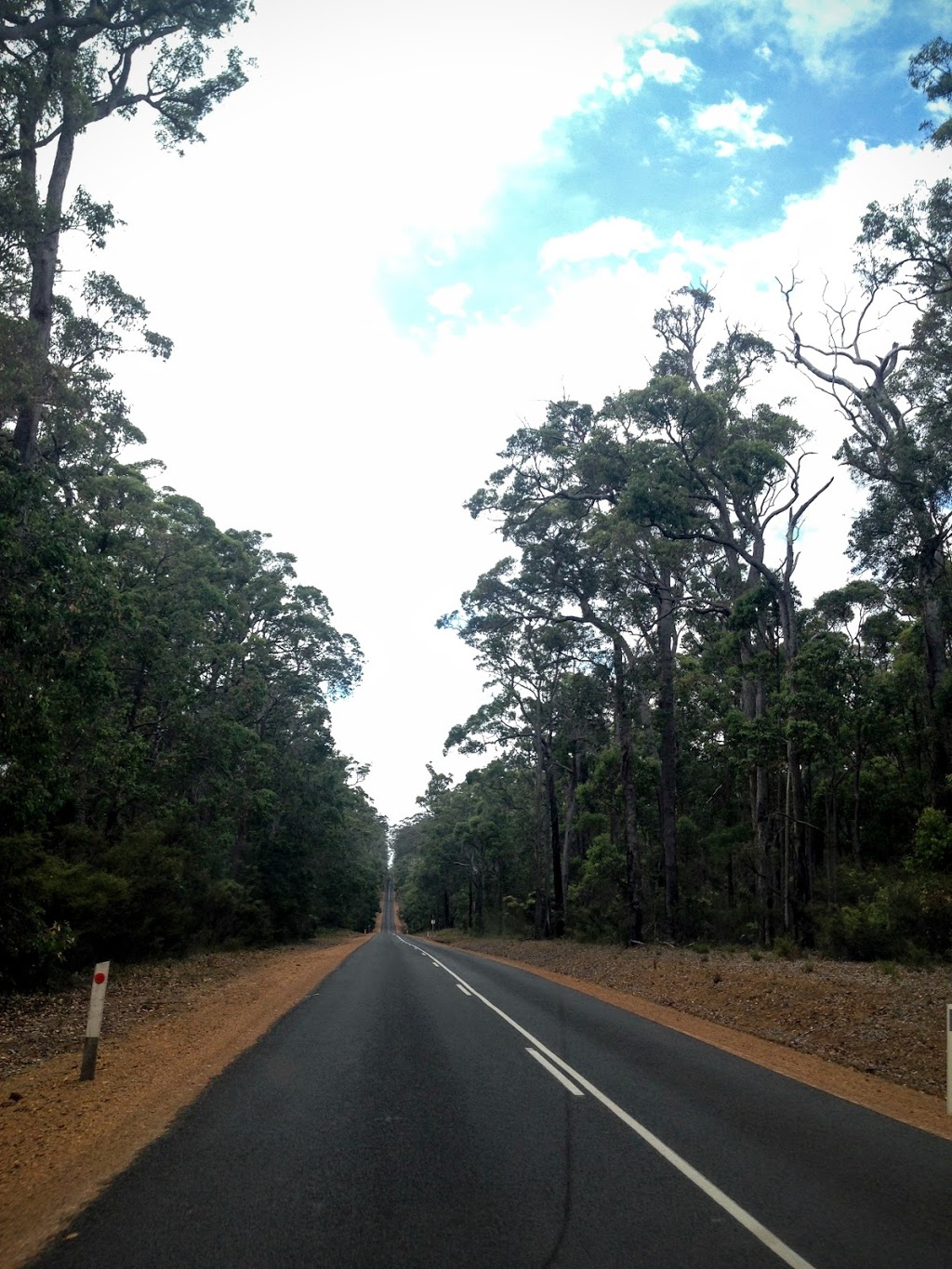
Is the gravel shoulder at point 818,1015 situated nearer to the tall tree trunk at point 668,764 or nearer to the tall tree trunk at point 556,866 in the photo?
the tall tree trunk at point 668,764

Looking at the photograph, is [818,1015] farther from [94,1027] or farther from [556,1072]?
[94,1027]

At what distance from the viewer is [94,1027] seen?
26.5 ft

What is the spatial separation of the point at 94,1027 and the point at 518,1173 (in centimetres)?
504

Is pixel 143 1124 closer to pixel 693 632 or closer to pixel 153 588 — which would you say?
pixel 153 588

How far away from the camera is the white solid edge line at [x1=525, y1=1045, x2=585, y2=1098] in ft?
25.1

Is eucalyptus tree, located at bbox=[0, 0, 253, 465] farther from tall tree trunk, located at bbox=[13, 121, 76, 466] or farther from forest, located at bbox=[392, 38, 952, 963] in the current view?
forest, located at bbox=[392, 38, 952, 963]

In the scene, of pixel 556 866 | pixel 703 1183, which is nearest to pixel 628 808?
pixel 556 866

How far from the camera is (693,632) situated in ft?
112

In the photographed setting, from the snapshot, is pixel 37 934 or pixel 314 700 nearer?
pixel 37 934

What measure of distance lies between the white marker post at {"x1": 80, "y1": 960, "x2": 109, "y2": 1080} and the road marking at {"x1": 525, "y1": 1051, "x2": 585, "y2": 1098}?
4.70m

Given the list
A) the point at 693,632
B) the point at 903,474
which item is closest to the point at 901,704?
the point at 693,632

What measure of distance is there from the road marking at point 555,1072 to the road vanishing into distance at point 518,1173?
46 mm

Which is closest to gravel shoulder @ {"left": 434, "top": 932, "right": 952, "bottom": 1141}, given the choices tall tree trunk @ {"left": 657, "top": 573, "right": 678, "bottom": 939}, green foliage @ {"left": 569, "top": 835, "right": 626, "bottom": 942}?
tall tree trunk @ {"left": 657, "top": 573, "right": 678, "bottom": 939}

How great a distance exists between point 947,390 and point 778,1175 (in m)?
22.2
